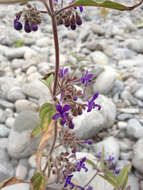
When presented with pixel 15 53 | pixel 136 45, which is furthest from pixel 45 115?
pixel 136 45

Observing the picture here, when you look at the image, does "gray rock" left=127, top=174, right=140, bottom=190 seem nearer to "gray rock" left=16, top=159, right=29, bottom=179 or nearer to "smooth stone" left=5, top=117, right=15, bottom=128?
"gray rock" left=16, top=159, right=29, bottom=179

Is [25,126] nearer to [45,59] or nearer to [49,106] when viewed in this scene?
[49,106]

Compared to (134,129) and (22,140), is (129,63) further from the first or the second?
(22,140)

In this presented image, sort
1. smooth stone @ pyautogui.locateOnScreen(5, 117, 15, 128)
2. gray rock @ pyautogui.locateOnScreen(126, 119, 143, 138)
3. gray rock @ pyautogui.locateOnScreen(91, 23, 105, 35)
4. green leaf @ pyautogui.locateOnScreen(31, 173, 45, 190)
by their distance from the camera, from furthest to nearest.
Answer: gray rock @ pyautogui.locateOnScreen(91, 23, 105, 35), smooth stone @ pyautogui.locateOnScreen(5, 117, 15, 128), gray rock @ pyautogui.locateOnScreen(126, 119, 143, 138), green leaf @ pyautogui.locateOnScreen(31, 173, 45, 190)

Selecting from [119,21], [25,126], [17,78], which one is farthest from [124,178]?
[119,21]

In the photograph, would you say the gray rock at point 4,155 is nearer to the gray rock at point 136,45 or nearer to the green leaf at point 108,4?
the green leaf at point 108,4

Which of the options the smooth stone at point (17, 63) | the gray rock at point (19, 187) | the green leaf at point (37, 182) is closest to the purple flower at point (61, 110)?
A: the green leaf at point (37, 182)

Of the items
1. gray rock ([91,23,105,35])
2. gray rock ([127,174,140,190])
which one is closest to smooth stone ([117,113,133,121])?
→ gray rock ([127,174,140,190])

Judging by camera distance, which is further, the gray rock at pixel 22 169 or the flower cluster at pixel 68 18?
the gray rock at pixel 22 169
